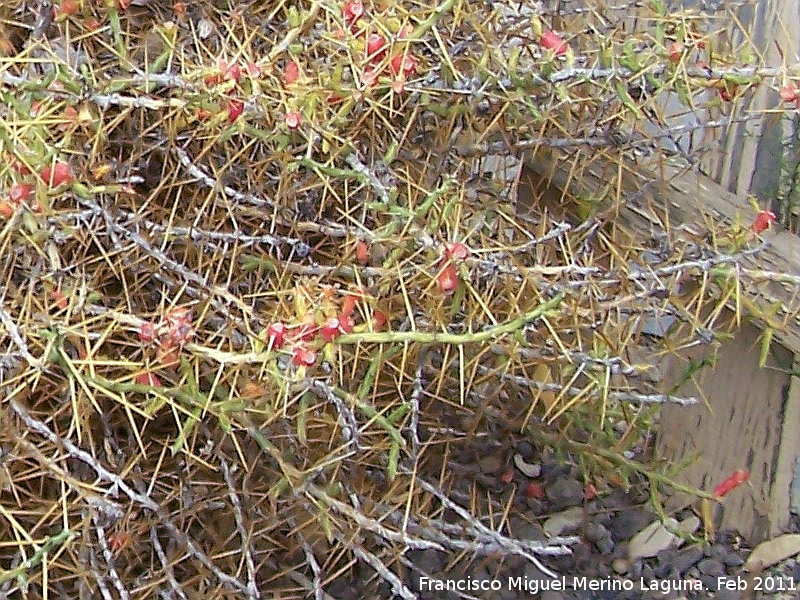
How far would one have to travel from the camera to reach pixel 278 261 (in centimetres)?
81

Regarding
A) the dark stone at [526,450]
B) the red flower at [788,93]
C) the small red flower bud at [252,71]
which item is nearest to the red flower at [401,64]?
the small red flower bud at [252,71]

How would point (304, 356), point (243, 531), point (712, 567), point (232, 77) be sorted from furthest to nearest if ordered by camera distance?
point (712, 567)
point (243, 531)
point (232, 77)
point (304, 356)

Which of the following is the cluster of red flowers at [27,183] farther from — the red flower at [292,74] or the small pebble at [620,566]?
the small pebble at [620,566]

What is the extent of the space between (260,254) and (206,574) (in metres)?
0.35

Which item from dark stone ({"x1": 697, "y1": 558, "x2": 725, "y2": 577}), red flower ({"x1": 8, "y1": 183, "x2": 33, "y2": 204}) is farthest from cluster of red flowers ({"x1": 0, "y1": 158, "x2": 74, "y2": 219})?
dark stone ({"x1": 697, "y1": 558, "x2": 725, "y2": 577})

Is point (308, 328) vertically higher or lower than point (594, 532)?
higher

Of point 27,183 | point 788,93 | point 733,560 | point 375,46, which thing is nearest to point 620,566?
point 733,560

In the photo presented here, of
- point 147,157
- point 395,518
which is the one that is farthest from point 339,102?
point 395,518

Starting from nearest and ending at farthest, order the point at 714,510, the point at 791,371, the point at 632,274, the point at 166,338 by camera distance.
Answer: the point at 166,338
the point at 632,274
the point at 791,371
the point at 714,510

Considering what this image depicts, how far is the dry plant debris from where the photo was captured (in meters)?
0.70

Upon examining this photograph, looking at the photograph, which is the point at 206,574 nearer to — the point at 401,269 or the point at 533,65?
the point at 401,269

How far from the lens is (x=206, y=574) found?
2.89 ft

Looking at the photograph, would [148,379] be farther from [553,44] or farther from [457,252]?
[553,44]

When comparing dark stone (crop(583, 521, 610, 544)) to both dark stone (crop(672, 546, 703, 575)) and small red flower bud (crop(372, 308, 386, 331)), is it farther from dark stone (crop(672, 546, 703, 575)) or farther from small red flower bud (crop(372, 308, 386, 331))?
small red flower bud (crop(372, 308, 386, 331))
